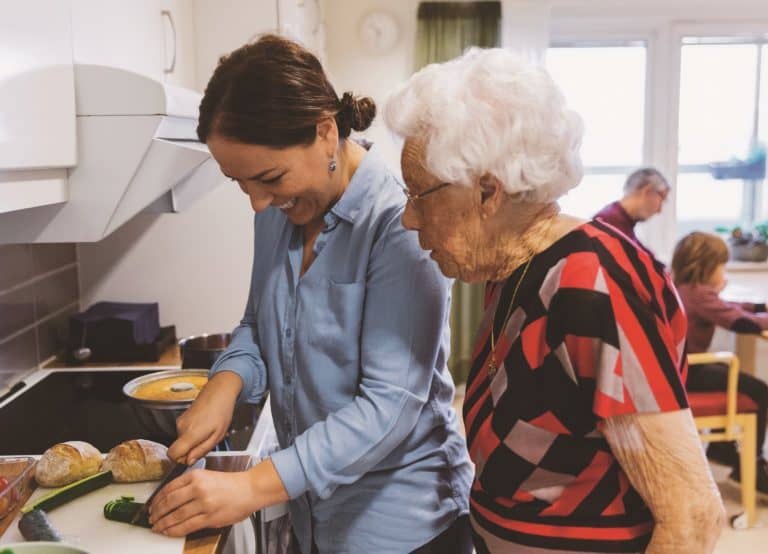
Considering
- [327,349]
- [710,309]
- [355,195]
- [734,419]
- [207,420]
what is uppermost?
[355,195]

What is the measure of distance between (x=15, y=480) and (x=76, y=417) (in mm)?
578

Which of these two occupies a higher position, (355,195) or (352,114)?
(352,114)

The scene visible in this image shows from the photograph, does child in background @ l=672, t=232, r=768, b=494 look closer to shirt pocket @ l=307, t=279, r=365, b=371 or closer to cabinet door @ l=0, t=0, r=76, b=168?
shirt pocket @ l=307, t=279, r=365, b=371

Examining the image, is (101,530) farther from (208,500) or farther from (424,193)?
(424,193)

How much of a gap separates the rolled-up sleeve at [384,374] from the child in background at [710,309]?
2.39 metres

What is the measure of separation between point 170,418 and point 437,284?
0.73m

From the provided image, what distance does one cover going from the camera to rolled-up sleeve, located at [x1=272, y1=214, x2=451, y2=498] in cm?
102

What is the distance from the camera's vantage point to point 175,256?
234cm

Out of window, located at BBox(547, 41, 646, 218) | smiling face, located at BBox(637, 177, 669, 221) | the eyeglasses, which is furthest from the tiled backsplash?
window, located at BBox(547, 41, 646, 218)

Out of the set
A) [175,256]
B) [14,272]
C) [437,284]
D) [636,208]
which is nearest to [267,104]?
[437,284]

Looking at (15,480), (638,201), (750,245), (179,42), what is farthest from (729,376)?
(15,480)

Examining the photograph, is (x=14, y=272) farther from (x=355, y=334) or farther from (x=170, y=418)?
(x=355, y=334)

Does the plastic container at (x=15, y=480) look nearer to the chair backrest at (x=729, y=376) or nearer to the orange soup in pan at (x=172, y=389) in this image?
the orange soup in pan at (x=172, y=389)

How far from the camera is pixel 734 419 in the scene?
3.08 meters
